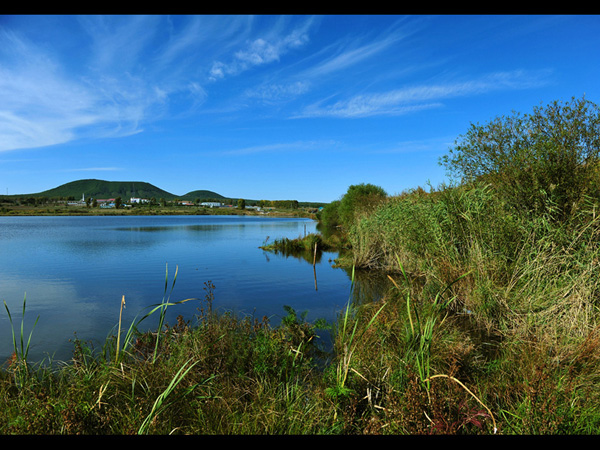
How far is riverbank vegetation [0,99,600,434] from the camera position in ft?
11.0

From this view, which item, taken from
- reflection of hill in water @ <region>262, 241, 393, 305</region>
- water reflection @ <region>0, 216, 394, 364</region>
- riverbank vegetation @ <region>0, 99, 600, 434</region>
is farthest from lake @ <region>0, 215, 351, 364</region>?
riverbank vegetation @ <region>0, 99, 600, 434</region>

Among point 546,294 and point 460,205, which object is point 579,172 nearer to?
point 460,205

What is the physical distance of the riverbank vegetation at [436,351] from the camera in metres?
3.36

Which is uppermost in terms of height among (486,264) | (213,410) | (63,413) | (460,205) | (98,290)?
(460,205)

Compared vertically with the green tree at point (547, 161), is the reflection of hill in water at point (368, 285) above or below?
below

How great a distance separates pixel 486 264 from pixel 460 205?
2.33 m

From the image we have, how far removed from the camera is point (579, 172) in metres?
8.57

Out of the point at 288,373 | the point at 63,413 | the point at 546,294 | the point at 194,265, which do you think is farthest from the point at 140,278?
the point at 546,294

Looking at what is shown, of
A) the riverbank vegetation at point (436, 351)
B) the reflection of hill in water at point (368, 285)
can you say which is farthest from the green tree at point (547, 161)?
the reflection of hill in water at point (368, 285)

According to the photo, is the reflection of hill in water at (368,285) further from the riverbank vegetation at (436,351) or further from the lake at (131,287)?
the riverbank vegetation at (436,351)

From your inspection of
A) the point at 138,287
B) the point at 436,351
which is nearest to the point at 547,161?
the point at 436,351

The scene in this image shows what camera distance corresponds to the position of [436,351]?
5363 mm

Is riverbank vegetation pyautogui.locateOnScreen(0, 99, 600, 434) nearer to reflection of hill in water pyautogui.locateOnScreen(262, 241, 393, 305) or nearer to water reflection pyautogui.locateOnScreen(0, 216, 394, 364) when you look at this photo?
water reflection pyautogui.locateOnScreen(0, 216, 394, 364)

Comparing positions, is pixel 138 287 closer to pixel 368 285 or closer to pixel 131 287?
pixel 131 287
